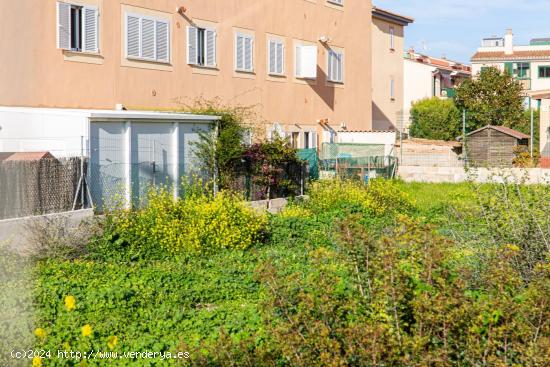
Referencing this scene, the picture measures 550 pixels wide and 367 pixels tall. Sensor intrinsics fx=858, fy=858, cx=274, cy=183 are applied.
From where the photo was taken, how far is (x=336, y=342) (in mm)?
6422

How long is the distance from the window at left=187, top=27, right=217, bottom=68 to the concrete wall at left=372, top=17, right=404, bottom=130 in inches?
754

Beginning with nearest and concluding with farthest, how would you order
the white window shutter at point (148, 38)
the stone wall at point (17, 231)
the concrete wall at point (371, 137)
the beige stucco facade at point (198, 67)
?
the stone wall at point (17, 231)
the beige stucco facade at point (198, 67)
the white window shutter at point (148, 38)
the concrete wall at point (371, 137)

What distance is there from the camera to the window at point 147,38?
2452 centimetres

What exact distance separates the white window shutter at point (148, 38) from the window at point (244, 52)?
14.5 feet

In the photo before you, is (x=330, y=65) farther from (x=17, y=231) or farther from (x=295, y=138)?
A: (x=17, y=231)

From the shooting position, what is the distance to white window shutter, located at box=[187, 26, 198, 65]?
26844 mm

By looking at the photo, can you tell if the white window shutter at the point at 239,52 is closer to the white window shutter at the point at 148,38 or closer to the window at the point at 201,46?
the window at the point at 201,46

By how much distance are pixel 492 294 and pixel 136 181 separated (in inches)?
543

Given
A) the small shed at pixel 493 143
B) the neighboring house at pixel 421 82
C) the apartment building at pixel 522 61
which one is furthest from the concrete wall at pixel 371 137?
the apartment building at pixel 522 61

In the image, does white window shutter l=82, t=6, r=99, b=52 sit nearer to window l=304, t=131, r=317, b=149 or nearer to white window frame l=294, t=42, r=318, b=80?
white window frame l=294, t=42, r=318, b=80

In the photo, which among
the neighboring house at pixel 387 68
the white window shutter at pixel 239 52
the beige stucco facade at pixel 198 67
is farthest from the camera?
the neighboring house at pixel 387 68

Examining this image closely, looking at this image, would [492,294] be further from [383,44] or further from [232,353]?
[383,44]

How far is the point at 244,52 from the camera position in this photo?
2956cm

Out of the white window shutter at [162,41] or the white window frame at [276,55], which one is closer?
the white window shutter at [162,41]
